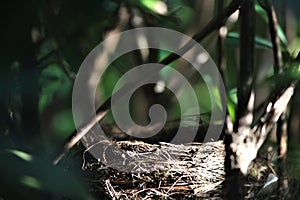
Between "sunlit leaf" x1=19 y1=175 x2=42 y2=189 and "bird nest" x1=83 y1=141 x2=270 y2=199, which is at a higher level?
"sunlit leaf" x1=19 y1=175 x2=42 y2=189

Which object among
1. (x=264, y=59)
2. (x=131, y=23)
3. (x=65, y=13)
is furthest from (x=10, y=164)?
(x=264, y=59)

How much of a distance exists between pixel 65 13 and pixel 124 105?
734mm

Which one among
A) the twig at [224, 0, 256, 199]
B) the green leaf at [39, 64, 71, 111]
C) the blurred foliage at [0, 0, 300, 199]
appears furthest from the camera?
the green leaf at [39, 64, 71, 111]

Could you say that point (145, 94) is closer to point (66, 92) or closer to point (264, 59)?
point (66, 92)

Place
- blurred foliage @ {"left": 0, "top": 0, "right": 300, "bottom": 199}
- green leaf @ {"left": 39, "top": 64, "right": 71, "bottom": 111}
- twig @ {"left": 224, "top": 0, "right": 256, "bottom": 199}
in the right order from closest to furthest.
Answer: blurred foliage @ {"left": 0, "top": 0, "right": 300, "bottom": 199} < twig @ {"left": 224, "top": 0, "right": 256, "bottom": 199} < green leaf @ {"left": 39, "top": 64, "right": 71, "bottom": 111}

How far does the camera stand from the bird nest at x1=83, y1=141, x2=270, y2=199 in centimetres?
75

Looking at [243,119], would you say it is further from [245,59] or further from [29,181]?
[29,181]

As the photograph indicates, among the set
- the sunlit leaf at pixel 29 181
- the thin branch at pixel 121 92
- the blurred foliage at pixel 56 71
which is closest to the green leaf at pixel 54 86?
the blurred foliage at pixel 56 71

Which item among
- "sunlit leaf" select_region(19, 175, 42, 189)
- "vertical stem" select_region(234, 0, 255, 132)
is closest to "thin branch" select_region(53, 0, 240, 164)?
"vertical stem" select_region(234, 0, 255, 132)

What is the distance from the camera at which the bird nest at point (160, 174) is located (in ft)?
2.46

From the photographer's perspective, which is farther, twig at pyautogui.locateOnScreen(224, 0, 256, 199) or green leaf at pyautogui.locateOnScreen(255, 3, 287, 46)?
green leaf at pyautogui.locateOnScreen(255, 3, 287, 46)

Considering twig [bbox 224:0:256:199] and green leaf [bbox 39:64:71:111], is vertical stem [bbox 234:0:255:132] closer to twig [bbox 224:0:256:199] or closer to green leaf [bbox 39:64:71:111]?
twig [bbox 224:0:256:199]

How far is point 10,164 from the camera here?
13.2 inches

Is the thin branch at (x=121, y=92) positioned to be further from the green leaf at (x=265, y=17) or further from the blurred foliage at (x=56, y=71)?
the green leaf at (x=265, y=17)
